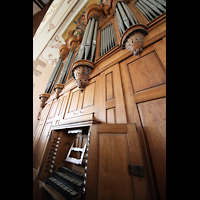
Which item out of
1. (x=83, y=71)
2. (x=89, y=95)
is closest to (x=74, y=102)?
(x=89, y=95)

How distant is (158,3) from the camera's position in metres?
1.52

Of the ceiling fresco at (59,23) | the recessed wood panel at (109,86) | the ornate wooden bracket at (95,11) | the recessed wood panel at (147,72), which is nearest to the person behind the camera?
Result: the recessed wood panel at (147,72)

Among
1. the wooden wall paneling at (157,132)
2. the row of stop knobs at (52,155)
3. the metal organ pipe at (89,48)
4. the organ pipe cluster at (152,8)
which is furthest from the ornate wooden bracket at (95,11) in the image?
the row of stop knobs at (52,155)

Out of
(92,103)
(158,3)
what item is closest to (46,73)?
(92,103)

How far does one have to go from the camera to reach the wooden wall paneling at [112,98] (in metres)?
1.09

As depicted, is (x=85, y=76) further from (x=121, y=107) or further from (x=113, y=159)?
(x=113, y=159)

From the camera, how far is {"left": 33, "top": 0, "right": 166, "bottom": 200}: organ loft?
0.67 m

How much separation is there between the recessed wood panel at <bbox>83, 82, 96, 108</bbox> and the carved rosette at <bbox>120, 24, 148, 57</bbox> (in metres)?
0.90

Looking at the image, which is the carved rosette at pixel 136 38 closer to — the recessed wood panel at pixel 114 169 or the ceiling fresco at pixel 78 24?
the recessed wood panel at pixel 114 169

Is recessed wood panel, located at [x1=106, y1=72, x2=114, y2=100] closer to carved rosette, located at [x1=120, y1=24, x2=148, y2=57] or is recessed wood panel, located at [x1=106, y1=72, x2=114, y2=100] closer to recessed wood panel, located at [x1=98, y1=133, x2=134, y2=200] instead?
carved rosette, located at [x1=120, y1=24, x2=148, y2=57]

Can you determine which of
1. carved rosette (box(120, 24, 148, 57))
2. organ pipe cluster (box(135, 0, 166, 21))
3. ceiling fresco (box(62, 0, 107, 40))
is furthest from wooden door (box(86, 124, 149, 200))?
ceiling fresco (box(62, 0, 107, 40))

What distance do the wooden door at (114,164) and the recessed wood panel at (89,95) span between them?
76cm
